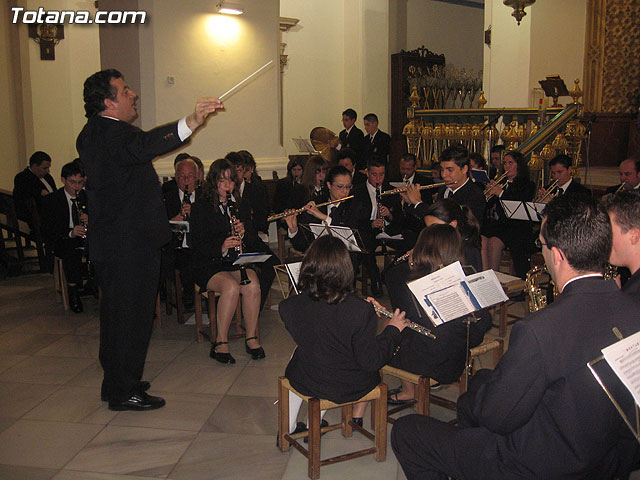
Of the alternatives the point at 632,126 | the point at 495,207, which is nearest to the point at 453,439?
the point at 495,207

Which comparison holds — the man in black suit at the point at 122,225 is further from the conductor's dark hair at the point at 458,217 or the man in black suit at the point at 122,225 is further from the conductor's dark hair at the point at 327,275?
the conductor's dark hair at the point at 458,217

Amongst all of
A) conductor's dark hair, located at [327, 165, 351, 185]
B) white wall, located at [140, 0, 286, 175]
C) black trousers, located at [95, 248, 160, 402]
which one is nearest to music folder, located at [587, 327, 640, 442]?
black trousers, located at [95, 248, 160, 402]

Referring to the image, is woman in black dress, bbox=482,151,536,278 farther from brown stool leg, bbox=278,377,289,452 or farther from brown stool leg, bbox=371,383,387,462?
brown stool leg, bbox=278,377,289,452

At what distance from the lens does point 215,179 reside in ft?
Answer: 14.8

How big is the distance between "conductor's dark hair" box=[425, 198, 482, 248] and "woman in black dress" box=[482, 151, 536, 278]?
1.97m

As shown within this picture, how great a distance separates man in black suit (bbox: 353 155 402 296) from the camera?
570cm

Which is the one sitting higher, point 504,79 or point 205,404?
point 504,79

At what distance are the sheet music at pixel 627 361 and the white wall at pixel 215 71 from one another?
6352 millimetres

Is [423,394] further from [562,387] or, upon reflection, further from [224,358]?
[224,358]

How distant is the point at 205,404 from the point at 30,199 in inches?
157

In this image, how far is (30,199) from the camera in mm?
6574

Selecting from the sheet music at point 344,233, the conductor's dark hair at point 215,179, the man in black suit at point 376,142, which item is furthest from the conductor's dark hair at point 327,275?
the man in black suit at point 376,142

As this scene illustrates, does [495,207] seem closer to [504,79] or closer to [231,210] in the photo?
[231,210]

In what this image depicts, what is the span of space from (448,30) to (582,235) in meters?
12.4
